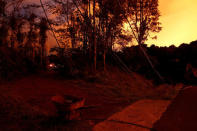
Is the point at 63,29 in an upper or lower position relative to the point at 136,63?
upper

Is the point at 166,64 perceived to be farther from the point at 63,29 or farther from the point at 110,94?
the point at 63,29

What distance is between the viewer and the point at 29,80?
7.07 metres

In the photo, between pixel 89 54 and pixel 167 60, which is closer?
pixel 89 54

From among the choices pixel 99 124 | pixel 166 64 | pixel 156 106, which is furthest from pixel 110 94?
pixel 166 64

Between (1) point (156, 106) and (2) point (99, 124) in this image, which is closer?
(2) point (99, 124)

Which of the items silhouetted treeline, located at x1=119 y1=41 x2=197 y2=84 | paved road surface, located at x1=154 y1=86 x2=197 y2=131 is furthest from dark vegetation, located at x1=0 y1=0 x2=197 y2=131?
paved road surface, located at x1=154 y1=86 x2=197 y2=131

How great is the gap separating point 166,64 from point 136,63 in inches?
71.4

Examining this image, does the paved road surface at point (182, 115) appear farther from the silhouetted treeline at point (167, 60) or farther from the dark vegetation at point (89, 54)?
the silhouetted treeline at point (167, 60)

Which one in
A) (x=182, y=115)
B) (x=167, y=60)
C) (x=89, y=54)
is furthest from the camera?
(x=167, y=60)

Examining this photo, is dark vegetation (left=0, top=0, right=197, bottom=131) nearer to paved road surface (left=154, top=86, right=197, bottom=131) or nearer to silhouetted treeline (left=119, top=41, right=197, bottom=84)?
silhouetted treeline (left=119, top=41, right=197, bottom=84)

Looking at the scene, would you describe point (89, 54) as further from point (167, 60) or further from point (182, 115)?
point (182, 115)

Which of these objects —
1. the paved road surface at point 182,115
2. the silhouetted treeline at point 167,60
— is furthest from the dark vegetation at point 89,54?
the paved road surface at point 182,115

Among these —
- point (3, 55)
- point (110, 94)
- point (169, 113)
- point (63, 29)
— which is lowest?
point (110, 94)

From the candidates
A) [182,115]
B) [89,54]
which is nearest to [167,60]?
[89,54]
